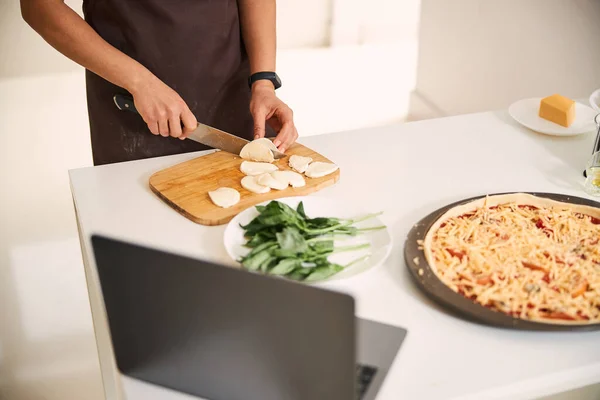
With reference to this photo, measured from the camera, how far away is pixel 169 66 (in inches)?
65.7

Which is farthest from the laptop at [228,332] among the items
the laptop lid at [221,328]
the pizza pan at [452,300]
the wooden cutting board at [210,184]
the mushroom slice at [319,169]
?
the mushroom slice at [319,169]

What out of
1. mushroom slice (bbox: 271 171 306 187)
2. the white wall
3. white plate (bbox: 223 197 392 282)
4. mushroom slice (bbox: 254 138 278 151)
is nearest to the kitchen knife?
mushroom slice (bbox: 254 138 278 151)

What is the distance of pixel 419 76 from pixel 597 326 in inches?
124

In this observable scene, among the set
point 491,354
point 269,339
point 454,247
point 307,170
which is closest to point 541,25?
point 307,170

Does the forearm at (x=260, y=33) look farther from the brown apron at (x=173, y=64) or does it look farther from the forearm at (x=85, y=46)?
the forearm at (x=85, y=46)

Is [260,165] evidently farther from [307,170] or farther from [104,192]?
[104,192]

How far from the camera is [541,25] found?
270 centimetres

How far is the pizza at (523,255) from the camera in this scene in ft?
3.26

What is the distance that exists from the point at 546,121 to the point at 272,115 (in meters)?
0.71

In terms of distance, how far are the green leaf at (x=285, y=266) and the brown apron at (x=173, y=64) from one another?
793 millimetres

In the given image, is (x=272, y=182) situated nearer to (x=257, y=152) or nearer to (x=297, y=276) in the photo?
(x=257, y=152)

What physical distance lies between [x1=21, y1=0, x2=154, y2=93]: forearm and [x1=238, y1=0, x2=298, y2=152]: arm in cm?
29

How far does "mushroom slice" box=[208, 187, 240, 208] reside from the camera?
1296 mm

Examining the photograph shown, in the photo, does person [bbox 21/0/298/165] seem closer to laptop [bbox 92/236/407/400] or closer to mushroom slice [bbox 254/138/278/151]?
mushroom slice [bbox 254/138/278/151]
